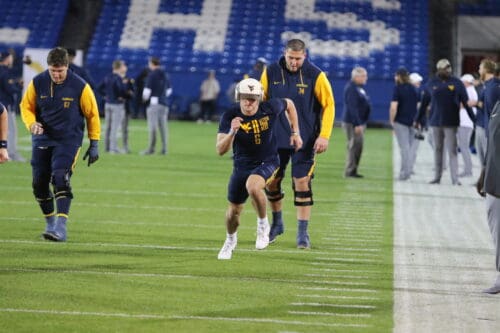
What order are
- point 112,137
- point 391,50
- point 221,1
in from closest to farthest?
1. point 112,137
2. point 391,50
3. point 221,1

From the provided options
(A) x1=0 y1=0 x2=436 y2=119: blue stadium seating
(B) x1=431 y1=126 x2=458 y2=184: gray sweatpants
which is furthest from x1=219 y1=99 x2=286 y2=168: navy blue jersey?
(A) x1=0 y1=0 x2=436 y2=119: blue stadium seating

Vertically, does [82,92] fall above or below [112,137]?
above

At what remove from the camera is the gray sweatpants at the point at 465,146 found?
22.0 meters

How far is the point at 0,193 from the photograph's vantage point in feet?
55.5

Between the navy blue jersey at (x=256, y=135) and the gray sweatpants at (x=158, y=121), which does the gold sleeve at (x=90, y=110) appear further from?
the gray sweatpants at (x=158, y=121)

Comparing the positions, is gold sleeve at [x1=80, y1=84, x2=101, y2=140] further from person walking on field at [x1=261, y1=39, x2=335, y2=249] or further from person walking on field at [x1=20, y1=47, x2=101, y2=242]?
person walking on field at [x1=261, y1=39, x2=335, y2=249]

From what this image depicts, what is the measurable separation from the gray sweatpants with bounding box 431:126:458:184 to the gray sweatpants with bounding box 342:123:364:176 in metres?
1.37

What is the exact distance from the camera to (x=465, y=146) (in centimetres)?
2203

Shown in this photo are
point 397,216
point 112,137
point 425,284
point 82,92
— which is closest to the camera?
point 425,284

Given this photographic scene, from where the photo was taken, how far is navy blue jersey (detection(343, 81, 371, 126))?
21.0 meters

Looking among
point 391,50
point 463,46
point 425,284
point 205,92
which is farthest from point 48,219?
point 463,46

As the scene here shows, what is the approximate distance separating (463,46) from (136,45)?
11.9 m

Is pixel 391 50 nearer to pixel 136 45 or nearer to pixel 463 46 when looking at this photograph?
pixel 463 46

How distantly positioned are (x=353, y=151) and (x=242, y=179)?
1003cm
